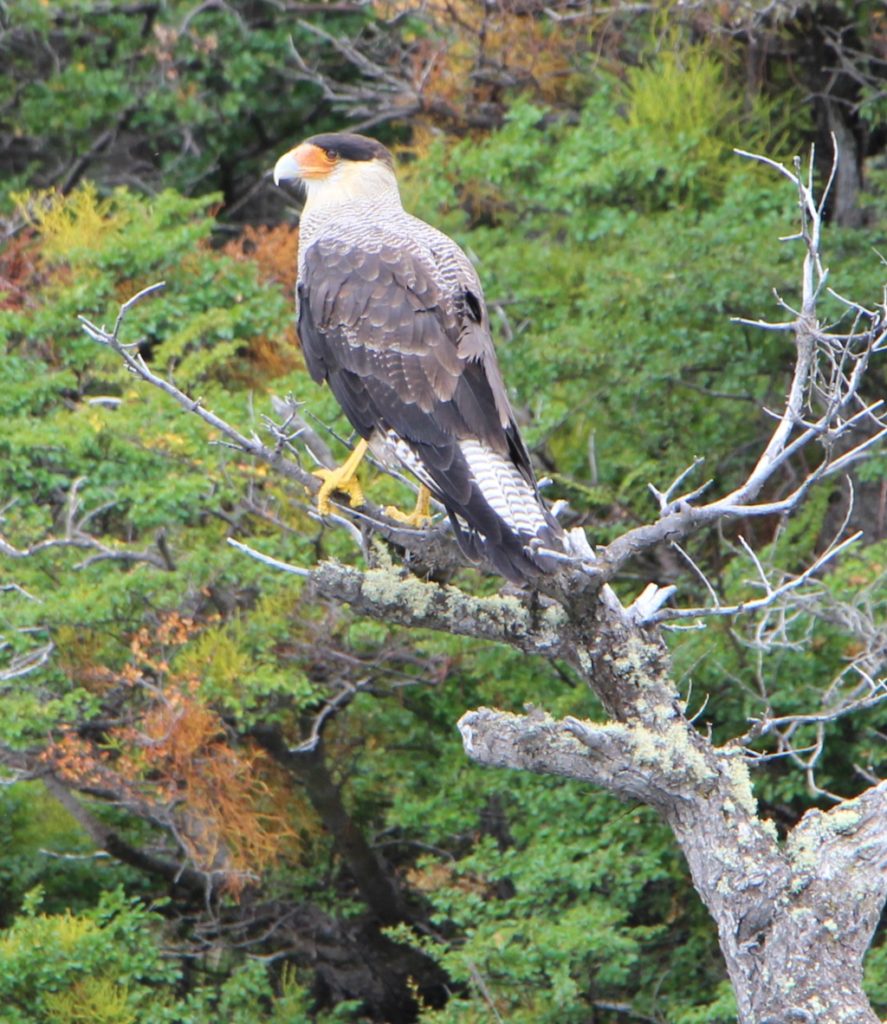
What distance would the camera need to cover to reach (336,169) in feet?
18.7

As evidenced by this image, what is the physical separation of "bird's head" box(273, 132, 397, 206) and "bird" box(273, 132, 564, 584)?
4cm

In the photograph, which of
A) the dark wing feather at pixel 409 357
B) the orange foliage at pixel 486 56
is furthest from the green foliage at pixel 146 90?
the dark wing feather at pixel 409 357

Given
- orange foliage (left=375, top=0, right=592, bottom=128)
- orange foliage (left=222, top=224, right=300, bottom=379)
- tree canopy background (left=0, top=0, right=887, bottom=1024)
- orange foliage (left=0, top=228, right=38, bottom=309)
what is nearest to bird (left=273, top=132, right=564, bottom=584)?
tree canopy background (left=0, top=0, right=887, bottom=1024)

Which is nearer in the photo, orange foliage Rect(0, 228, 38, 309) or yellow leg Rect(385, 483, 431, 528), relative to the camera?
yellow leg Rect(385, 483, 431, 528)

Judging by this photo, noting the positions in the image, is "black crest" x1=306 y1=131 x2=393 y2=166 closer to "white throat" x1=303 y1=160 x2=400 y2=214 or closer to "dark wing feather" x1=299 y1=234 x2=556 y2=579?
"white throat" x1=303 y1=160 x2=400 y2=214

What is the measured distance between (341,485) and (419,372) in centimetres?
39

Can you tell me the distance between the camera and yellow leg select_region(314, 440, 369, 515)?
4.53 metres

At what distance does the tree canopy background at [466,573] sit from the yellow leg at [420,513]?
708 millimetres

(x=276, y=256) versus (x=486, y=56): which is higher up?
(x=486, y=56)

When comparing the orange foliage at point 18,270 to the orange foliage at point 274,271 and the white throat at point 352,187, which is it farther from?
the white throat at point 352,187

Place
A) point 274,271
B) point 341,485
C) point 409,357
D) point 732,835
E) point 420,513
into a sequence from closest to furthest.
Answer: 1. point 732,835
2. point 341,485
3. point 409,357
4. point 420,513
5. point 274,271

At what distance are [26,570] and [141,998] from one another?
181cm

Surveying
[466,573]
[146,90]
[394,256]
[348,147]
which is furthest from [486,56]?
[394,256]

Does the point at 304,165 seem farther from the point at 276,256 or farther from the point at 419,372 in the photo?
the point at 276,256
